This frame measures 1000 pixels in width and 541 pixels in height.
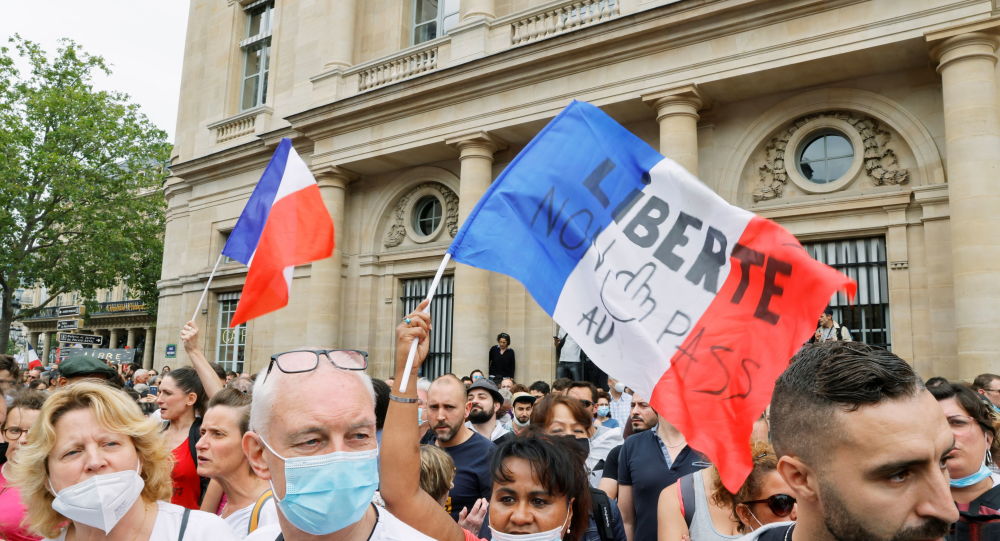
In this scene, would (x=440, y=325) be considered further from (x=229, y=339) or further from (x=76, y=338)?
(x=76, y=338)


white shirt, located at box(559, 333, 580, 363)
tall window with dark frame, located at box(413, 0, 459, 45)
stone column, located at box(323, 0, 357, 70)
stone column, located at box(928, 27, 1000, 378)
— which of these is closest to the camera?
stone column, located at box(928, 27, 1000, 378)

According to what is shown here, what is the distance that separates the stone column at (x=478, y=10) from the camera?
15414mm

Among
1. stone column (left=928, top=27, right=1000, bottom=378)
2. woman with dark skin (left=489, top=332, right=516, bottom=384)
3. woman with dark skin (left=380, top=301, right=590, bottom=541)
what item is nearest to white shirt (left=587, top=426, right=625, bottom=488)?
woman with dark skin (left=380, top=301, right=590, bottom=541)

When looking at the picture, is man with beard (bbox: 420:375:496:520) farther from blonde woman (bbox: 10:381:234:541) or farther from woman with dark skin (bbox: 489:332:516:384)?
woman with dark skin (bbox: 489:332:516:384)

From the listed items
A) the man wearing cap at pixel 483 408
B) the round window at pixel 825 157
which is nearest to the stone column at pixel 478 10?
the round window at pixel 825 157

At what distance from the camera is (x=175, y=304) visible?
22.4 meters

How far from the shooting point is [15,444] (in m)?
4.63

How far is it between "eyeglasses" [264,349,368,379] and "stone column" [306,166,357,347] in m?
14.5

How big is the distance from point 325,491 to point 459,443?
2737 millimetres

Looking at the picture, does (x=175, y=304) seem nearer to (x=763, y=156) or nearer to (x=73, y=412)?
(x=763, y=156)

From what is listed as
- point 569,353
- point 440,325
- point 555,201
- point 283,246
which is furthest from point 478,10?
point 555,201

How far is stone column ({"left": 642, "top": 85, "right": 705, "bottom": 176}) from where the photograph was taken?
12281mm

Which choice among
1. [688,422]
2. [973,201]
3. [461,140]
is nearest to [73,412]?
[688,422]

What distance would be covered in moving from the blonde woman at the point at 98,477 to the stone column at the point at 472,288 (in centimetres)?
1108
